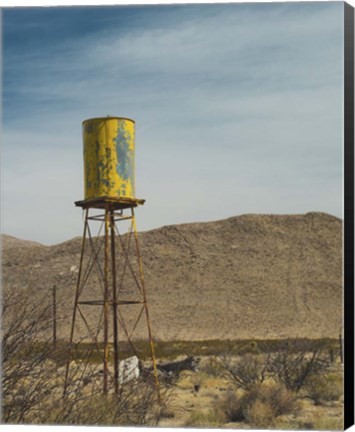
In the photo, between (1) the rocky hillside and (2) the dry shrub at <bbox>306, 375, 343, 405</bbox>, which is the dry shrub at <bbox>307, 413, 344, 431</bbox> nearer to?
(2) the dry shrub at <bbox>306, 375, 343, 405</bbox>

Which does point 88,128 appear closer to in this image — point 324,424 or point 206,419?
point 206,419

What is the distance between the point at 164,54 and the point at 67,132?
2.97 meters

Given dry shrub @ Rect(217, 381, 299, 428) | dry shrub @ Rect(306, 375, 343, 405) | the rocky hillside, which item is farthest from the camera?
the rocky hillside

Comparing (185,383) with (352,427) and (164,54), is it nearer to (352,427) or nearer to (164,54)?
(164,54)

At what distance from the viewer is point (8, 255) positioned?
198 ft

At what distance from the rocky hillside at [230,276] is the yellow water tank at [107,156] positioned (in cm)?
3310

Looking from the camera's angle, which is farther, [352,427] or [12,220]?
[12,220]

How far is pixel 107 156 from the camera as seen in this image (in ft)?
49.2

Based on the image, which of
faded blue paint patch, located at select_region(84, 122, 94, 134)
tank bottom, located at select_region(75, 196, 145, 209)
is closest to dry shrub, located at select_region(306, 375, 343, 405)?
tank bottom, located at select_region(75, 196, 145, 209)

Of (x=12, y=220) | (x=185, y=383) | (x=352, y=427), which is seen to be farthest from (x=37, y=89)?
(x=185, y=383)

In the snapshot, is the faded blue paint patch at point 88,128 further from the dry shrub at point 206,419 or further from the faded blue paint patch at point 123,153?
the dry shrub at point 206,419

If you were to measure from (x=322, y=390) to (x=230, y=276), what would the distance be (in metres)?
38.0

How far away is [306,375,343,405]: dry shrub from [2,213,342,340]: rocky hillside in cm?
2842

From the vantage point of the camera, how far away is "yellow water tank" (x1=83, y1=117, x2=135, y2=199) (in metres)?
15.0
